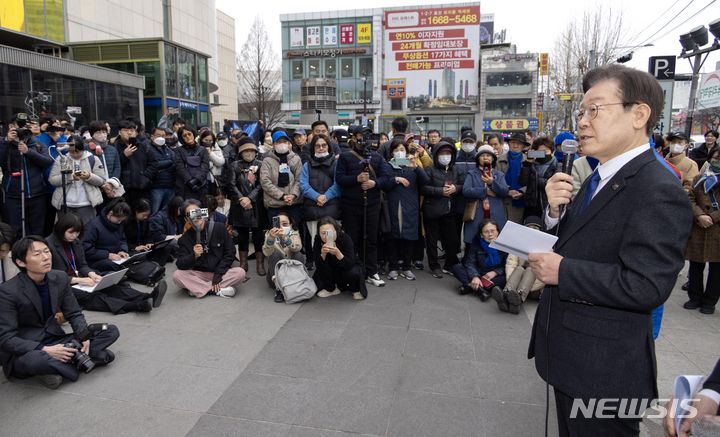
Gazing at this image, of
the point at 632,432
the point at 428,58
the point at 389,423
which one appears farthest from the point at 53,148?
the point at 428,58

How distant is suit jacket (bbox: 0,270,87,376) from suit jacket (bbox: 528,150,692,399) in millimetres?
3586

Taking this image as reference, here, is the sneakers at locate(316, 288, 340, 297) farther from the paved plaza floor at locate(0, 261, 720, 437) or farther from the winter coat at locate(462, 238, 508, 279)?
the winter coat at locate(462, 238, 508, 279)

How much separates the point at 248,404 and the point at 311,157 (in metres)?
3.67

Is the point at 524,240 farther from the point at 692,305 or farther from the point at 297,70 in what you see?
the point at 297,70

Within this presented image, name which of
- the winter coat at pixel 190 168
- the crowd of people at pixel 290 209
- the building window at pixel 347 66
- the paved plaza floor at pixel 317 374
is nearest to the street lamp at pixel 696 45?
the crowd of people at pixel 290 209

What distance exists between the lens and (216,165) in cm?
758

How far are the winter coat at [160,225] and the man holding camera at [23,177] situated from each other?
150 centimetres

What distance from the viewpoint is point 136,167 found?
7.06m

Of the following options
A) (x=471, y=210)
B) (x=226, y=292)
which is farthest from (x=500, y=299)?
(x=226, y=292)

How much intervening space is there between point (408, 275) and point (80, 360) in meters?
3.85

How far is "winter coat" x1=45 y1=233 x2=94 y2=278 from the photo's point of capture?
4652mm

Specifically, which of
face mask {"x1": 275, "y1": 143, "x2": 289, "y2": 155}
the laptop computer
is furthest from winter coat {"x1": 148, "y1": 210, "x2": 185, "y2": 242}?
face mask {"x1": 275, "y1": 143, "x2": 289, "y2": 155}

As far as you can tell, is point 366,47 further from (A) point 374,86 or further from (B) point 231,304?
(B) point 231,304

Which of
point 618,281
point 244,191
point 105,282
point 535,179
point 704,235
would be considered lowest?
point 105,282
